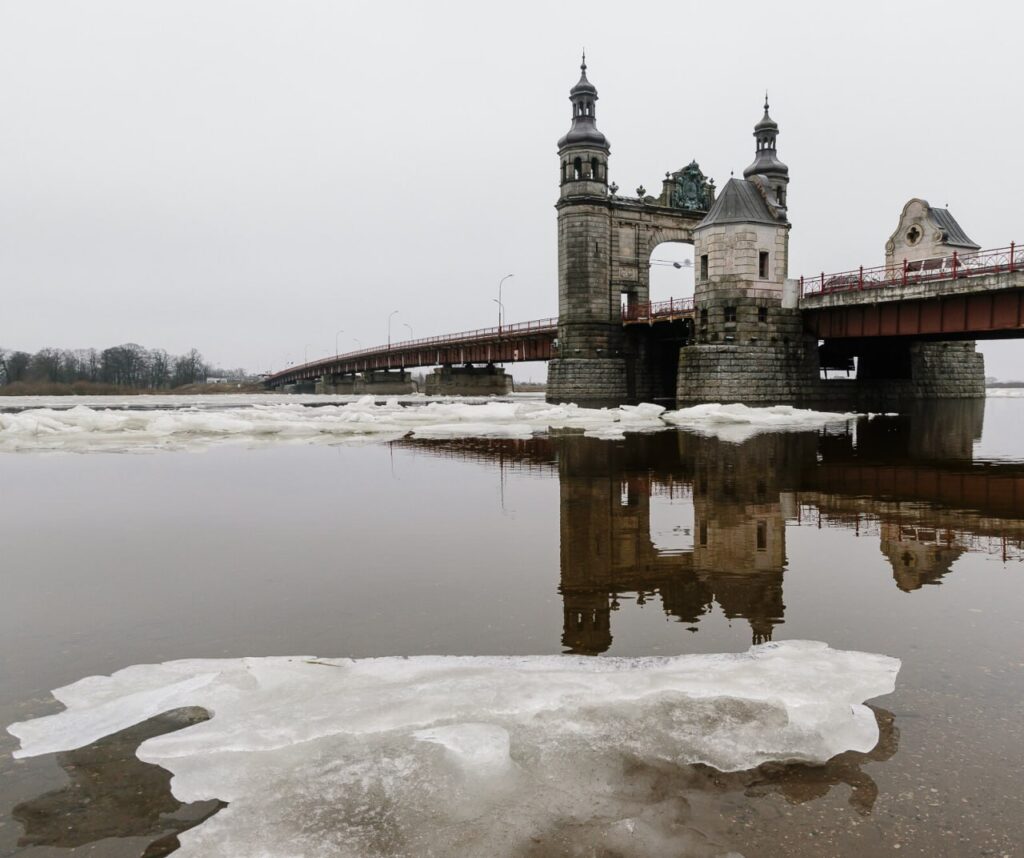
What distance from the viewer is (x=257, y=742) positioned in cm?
341

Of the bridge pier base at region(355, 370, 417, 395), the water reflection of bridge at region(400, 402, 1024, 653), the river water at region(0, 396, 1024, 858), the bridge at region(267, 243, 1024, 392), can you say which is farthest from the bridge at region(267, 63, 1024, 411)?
the bridge pier base at region(355, 370, 417, 395)

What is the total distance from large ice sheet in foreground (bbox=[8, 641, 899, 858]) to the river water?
4 centimetres

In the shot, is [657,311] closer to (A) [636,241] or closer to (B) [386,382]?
(A) [636,241]

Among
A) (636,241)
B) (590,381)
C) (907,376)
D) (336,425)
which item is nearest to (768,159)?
(636,241)

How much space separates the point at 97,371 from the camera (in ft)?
431

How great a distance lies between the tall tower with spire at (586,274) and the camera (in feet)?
178

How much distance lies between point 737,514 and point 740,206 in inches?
1479

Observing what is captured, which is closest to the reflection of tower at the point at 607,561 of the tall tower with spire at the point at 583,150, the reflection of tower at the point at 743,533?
the reflection of tower at the point at 743,533

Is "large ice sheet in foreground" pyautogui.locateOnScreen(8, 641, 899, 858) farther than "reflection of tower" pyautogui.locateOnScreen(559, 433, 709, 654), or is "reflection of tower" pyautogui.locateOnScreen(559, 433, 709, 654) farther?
"reflection of tower" pyautogui.locateOnScreen(559, 433, 709, 654)

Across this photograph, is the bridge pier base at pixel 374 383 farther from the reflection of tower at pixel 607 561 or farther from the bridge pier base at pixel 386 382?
the reflection of tower at pixel 607 561

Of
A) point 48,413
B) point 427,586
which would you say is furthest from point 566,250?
point 427,586

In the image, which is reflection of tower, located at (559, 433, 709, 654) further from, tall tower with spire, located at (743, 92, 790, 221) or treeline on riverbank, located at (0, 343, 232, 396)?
treeline on riverbank, located at (0, 343, 232, 396)

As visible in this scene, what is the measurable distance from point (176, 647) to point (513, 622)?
7.51 feet

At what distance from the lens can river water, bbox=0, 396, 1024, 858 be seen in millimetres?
2877
